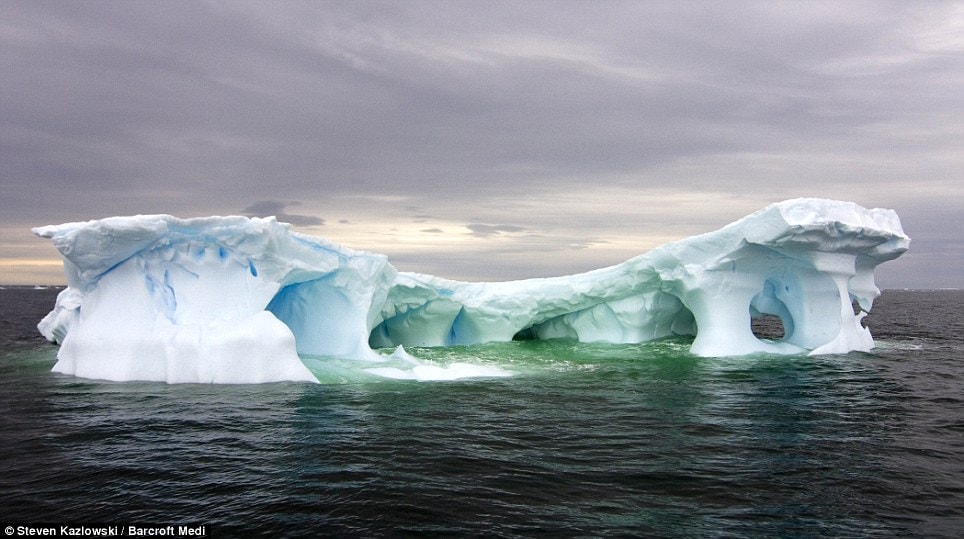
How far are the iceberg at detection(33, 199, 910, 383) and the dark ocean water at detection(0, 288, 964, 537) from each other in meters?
1.10

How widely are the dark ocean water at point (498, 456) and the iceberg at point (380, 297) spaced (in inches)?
43.5

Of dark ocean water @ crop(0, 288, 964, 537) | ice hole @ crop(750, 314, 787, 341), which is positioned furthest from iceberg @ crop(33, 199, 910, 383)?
ice hole @ crop(750, 314, 787, 341)

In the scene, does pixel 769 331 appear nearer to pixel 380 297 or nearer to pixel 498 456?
pixel 380 297

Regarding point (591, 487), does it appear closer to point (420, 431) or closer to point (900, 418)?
point (420, 431)

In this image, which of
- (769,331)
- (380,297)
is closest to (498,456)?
(380,297)

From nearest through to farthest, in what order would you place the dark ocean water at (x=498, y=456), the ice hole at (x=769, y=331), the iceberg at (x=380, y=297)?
1. the dark ocean water at (x=498, y=456)
2. the iceberg at (x=380, y=297)
3. the ice hole at (x=769, y=331)

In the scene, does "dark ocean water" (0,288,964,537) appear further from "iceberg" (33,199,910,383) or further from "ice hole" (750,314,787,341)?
"ice hole" (750,314,787,341)

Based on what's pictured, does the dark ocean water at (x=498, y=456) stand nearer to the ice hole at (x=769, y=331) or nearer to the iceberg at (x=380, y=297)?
the iceberg at (x=380, y=297)

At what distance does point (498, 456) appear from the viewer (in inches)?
379

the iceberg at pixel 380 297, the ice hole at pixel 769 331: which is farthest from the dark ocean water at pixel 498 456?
the ice hole at pixel 769 331

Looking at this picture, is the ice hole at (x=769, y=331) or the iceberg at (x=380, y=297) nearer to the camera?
the iceberg at (x=380, y=297)

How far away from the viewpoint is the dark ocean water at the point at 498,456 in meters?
7.38

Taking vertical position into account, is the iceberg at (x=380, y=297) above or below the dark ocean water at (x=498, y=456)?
above

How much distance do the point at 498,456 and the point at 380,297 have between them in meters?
11.7
